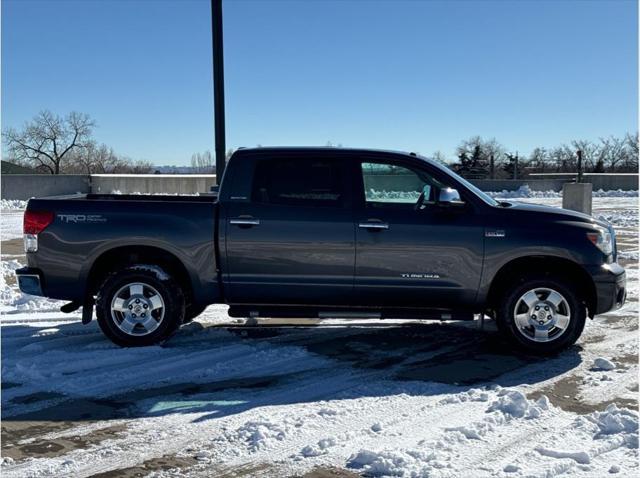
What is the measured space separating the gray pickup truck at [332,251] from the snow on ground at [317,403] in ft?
1.40

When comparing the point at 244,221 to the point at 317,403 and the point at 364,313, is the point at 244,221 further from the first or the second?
the point at 317,403

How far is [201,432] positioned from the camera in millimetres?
4402

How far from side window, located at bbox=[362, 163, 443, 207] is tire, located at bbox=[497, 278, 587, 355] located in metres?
1.22

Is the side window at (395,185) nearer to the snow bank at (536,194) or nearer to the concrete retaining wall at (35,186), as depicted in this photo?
the concrete retaining wall at (35,186)

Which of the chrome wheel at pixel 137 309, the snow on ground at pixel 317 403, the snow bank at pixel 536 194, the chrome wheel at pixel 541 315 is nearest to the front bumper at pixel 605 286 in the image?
the chrome wheel at pixel 541 315

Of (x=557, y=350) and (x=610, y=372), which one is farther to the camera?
(x=557, y=350)

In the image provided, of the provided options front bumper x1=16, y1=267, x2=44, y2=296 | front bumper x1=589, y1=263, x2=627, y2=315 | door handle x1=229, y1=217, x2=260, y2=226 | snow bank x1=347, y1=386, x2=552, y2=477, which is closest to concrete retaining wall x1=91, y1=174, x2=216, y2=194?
front bumper x1=16, y1=267, x2=44, y2=296

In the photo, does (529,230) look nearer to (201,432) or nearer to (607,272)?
(607,272)

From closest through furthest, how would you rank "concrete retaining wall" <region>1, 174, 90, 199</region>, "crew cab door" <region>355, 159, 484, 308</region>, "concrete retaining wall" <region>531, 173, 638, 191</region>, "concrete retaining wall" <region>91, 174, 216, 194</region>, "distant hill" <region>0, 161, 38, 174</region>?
1. "crew cab door" <region>355, 159, 484, 308</region>
2. "concrete retaining wall" <region>1, 174, 90, 199</region>
3. "concrete retaining wall" <region>91, 174, 216, 194</region>
4. "concrete retaining wall" <region>531, 173, 638, 191</region>
5. "distant hill" <region>0, 161, 38, 174</region>

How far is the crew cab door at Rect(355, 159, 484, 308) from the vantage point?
615 cm

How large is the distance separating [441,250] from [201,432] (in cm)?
287

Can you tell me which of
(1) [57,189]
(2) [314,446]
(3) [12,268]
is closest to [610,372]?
(2) [314,446]

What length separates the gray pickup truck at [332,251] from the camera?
20.2ft

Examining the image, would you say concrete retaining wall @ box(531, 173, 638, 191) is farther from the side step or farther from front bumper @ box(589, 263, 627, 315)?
the side step
